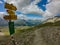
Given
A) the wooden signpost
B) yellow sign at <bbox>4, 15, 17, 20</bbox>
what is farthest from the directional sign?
yellow sign at <bbox>4, 15, 17, 20</bbox>

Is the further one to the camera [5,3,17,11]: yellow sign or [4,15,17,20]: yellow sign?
[4,15,17,20]: yellow sign

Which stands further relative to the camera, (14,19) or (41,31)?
(14,19)

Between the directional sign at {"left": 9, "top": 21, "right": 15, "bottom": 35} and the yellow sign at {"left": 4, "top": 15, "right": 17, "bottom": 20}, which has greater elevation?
the yellow sign at {"left": 4, "top": 15, "right": 17, "bottom": 20}

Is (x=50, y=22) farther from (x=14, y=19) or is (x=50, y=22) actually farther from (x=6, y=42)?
(x=6, y=42)

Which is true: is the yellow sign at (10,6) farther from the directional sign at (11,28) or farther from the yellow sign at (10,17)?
the directional sign at (11,28)

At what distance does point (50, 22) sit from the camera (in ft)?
24.8

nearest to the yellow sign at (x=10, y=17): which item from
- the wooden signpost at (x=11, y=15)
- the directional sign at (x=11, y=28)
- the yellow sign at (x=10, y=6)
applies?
the wooden signpost at (x=11, y=15)

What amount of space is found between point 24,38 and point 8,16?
148cm

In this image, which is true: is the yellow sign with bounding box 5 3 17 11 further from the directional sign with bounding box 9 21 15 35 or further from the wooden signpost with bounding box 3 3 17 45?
the directional sign with bounding box 9 21 15 35

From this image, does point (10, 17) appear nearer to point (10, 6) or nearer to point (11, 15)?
point (11, 15)

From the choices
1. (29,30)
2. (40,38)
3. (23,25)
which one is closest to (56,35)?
(40,38)

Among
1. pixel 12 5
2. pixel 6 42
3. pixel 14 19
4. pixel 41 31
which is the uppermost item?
pixel 12 5

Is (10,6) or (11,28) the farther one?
(11,28)

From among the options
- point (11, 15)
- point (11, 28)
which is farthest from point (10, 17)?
point (11, 28)
